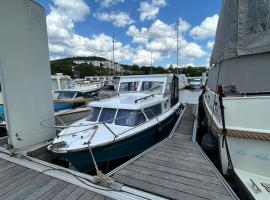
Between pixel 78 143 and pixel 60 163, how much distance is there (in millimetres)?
1614

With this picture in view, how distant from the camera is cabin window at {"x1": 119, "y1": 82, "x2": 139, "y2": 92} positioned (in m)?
7.56

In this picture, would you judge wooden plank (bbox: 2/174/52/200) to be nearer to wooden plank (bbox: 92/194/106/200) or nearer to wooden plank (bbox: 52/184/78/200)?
wooden plank (bbox: 52/184/78/200)

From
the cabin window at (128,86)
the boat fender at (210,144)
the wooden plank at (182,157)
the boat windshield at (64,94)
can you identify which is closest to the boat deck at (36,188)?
the wooden plank at (182,157)

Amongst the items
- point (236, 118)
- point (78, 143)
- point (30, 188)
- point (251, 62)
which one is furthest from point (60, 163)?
point (251, 62)

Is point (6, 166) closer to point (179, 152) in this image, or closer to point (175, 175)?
point (175, 175)

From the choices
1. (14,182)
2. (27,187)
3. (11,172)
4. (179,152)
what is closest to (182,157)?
(179,152)

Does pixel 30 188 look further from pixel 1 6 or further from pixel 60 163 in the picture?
pixel 1 6

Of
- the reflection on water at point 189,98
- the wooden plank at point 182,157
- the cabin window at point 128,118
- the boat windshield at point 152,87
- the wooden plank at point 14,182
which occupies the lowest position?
the reflection on water at point 189,98

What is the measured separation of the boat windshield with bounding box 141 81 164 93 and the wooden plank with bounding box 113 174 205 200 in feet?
13.8

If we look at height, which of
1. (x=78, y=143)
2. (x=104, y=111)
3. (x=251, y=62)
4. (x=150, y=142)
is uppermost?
(x=251, y=62)

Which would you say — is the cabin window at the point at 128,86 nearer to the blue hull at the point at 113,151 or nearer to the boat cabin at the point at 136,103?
the boat cabin at the point at 136,103

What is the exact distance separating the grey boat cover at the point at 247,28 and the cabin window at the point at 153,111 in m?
→ 2.52

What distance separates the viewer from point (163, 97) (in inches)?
271

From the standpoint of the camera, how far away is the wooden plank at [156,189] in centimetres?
289
